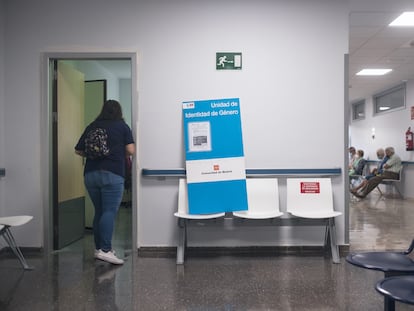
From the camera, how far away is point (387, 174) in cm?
871

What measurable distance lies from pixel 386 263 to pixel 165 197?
2.38m

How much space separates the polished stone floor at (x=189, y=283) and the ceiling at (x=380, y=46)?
10.0 ft

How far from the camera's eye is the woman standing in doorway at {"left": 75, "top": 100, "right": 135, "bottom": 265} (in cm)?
344

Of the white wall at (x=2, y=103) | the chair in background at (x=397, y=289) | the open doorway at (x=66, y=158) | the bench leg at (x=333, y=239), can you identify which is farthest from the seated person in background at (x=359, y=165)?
the chair in background at (x=397, y=289)

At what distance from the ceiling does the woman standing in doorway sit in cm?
347

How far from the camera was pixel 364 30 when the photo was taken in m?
5.54

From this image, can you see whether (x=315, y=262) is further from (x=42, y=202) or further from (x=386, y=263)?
(x=42, y=202)

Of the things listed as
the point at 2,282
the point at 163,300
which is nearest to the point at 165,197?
the point at 163,300

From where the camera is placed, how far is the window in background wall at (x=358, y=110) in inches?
504

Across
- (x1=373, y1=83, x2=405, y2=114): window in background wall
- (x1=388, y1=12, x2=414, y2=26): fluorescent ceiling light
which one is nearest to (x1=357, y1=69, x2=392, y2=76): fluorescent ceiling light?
(x1=373, y1=83, x2=405, y2=114): window in background wall

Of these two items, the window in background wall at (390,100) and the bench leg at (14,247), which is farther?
the window in background wall at (390,100)

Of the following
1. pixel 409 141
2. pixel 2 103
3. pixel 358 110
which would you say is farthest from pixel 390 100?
pixel 2 103

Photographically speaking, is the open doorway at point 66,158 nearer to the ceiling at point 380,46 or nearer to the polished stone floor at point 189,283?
the polished stone floor at point 189,283

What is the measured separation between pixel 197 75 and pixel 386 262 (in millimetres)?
2620
